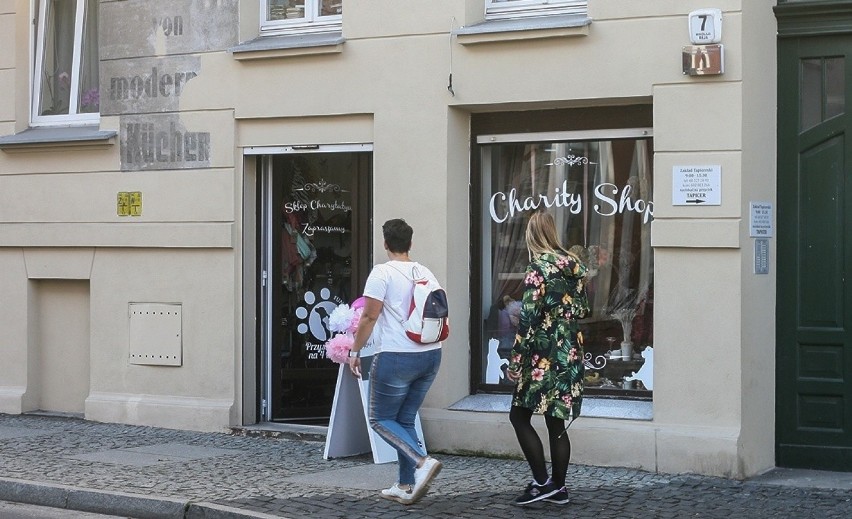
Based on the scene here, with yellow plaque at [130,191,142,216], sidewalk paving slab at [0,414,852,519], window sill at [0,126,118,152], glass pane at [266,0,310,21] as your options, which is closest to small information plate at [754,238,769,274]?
sidewalk paving slab at [0,414,852,519]

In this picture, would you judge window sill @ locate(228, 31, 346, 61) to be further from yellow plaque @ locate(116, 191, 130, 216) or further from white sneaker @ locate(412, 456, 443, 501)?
white sneaker @ locate(412, 456, 443, 501)

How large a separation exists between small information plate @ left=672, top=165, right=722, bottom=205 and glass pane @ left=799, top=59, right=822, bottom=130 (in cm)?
91

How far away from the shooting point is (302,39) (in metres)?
10.7

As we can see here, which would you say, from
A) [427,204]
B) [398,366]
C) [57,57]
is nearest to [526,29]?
[427,204]

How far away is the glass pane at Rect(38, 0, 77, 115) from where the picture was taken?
12.3m

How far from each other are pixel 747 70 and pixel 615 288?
6.56 ft

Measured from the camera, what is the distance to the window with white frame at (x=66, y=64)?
1214 cm

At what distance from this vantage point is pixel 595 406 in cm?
952

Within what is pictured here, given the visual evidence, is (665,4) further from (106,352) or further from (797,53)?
(106,352)

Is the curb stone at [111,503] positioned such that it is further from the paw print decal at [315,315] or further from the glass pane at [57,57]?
the glass pane at [57,57]

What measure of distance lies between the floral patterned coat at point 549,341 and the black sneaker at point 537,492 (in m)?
0.47

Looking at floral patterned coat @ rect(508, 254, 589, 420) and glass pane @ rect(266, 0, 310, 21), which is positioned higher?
glass pane @ rect(266, 0, 310, 21)

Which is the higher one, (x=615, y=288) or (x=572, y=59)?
(x=572, y=59)

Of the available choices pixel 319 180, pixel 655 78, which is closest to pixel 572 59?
pixel 655 78
